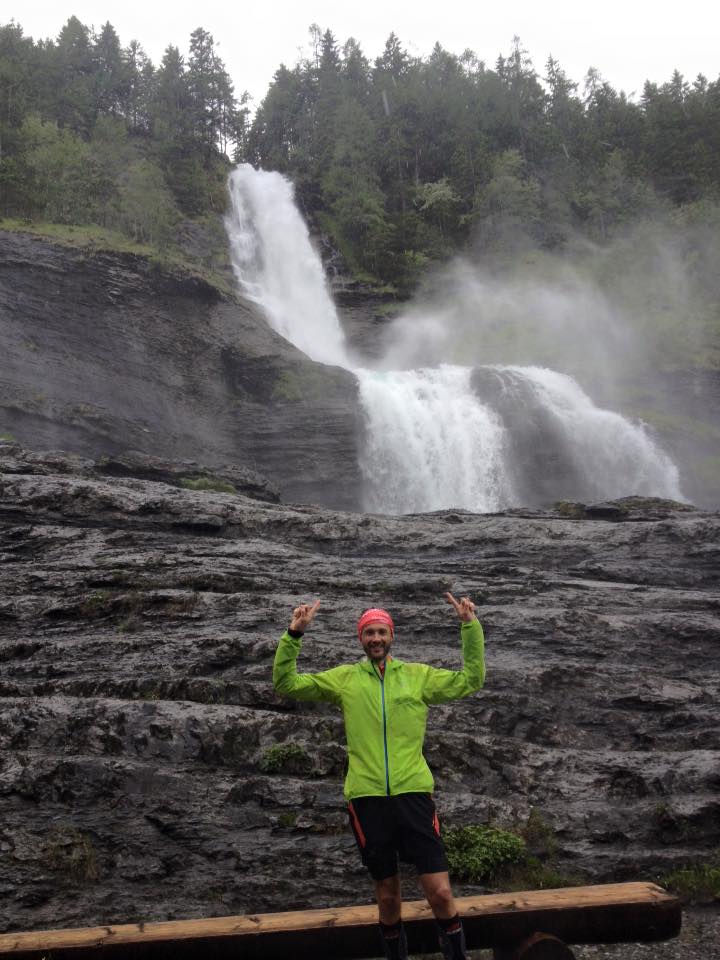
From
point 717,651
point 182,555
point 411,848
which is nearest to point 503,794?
point 411,848

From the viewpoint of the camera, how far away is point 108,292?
26172mm

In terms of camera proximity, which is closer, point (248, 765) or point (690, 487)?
point (248, 765)

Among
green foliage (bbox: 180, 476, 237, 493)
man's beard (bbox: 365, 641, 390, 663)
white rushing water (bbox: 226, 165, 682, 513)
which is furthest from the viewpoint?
white rushing water (bbox: 226, 165, 682, 513)

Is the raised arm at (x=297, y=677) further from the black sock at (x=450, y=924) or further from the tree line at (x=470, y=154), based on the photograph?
the tree line at (x=470, y=154)

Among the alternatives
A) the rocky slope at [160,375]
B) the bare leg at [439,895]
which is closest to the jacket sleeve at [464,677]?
the bare leg at [439,895]

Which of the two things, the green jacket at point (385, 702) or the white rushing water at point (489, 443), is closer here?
the green jacket at point (385, 702)

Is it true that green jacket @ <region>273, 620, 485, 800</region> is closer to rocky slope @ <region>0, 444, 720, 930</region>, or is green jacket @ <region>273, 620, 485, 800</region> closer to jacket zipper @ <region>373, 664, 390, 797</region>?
jacket zipper @ <region>373, 664, 390, 797</region>

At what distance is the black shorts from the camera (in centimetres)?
368

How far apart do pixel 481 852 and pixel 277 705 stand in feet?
7.84

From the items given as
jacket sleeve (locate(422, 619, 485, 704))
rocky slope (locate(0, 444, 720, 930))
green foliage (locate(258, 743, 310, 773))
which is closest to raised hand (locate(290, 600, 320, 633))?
jacket sleeve (locate(422, 619, 485, 704))

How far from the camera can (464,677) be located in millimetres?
4094

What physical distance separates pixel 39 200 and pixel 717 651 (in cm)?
3134

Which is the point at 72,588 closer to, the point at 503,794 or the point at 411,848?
the point at 503,794

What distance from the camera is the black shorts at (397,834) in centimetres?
368
